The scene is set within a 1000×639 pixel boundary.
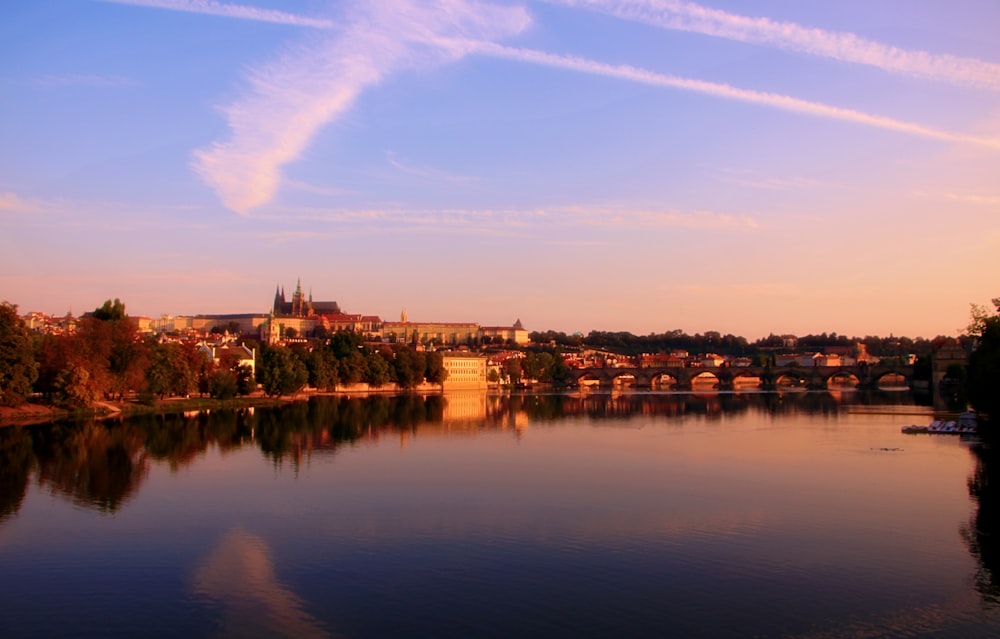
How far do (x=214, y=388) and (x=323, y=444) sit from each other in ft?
78.3

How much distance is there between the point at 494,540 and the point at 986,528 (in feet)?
32.7

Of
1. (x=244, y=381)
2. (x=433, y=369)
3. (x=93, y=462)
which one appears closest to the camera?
(x=93, y=462)

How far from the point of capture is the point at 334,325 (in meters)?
150

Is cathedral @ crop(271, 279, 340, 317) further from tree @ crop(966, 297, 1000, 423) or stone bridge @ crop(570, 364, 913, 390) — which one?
tree @ crop(966, 297, 1000, 423)

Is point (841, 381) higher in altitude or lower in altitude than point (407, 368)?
lower

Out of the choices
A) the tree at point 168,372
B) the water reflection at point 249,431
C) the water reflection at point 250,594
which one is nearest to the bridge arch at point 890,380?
the water reflection at point 249,431

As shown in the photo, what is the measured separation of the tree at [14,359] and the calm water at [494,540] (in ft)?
17.8

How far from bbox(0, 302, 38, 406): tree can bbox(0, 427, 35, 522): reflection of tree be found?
2788 millimetres

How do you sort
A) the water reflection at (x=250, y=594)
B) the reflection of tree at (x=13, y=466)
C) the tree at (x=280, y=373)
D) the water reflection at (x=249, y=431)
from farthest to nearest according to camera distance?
the tree at (x=280, y=373) → the water reflection at (x=249, y=431) → the reflection of tree at (x=13, y=466) → the water reflection at (x=250, y=594)

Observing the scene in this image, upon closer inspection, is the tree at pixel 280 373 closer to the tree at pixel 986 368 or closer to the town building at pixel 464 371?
the town building at pixel 464 371

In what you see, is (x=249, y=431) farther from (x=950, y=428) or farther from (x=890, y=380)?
(x=890, y=380)

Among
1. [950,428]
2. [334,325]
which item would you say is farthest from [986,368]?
[334,325]

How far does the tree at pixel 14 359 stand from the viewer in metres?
37.6

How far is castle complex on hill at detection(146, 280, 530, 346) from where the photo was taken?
14612cm
